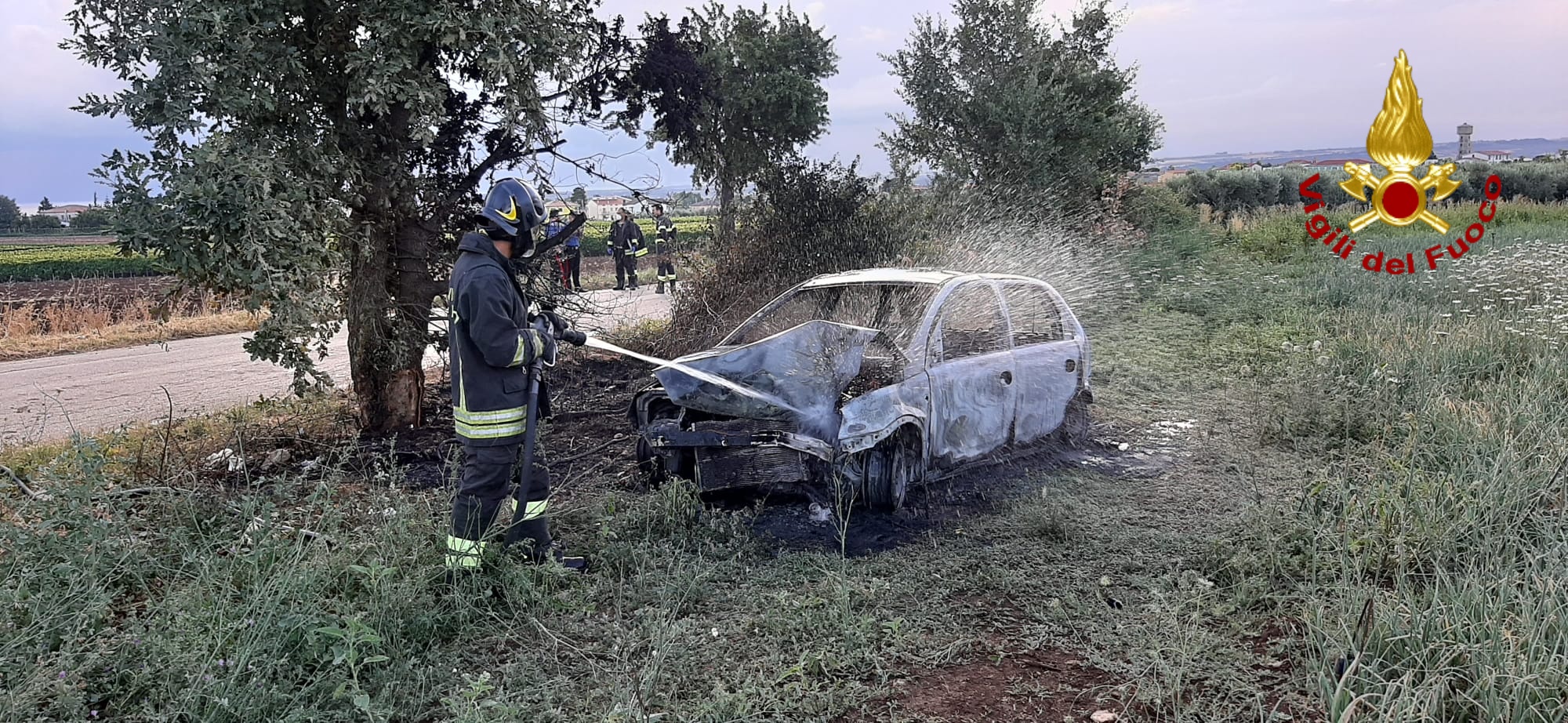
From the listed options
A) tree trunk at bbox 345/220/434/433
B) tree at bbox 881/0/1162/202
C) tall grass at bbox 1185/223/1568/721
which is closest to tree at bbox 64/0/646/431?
tree trunk at bbox 345/220/434/433

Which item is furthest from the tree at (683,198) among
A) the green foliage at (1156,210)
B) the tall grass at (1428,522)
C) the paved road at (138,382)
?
the green foliage at (1156,210)

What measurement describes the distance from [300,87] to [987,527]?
5.48 metres

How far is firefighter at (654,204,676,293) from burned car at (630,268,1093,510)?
→ 120 inches

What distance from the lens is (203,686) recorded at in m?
3.20

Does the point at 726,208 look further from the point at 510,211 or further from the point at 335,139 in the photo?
the point at 510,211

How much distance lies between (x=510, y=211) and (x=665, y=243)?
897 centimetres

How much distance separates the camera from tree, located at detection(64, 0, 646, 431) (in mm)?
5578

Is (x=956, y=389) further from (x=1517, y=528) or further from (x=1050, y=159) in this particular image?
(x=1050, y=159)

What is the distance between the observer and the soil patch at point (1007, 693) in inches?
132

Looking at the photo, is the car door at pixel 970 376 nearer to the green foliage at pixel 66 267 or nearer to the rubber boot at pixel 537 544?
the rubber boot at pixel 537 544

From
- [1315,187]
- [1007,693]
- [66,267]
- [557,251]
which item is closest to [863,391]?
[1007,693]

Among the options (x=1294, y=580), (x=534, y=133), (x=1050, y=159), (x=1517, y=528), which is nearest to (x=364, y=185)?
(x=534, y=133)

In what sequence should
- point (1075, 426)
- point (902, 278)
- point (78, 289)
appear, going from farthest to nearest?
point (78, 289), point (1075, 426), point (902, 278)

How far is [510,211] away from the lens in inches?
182
